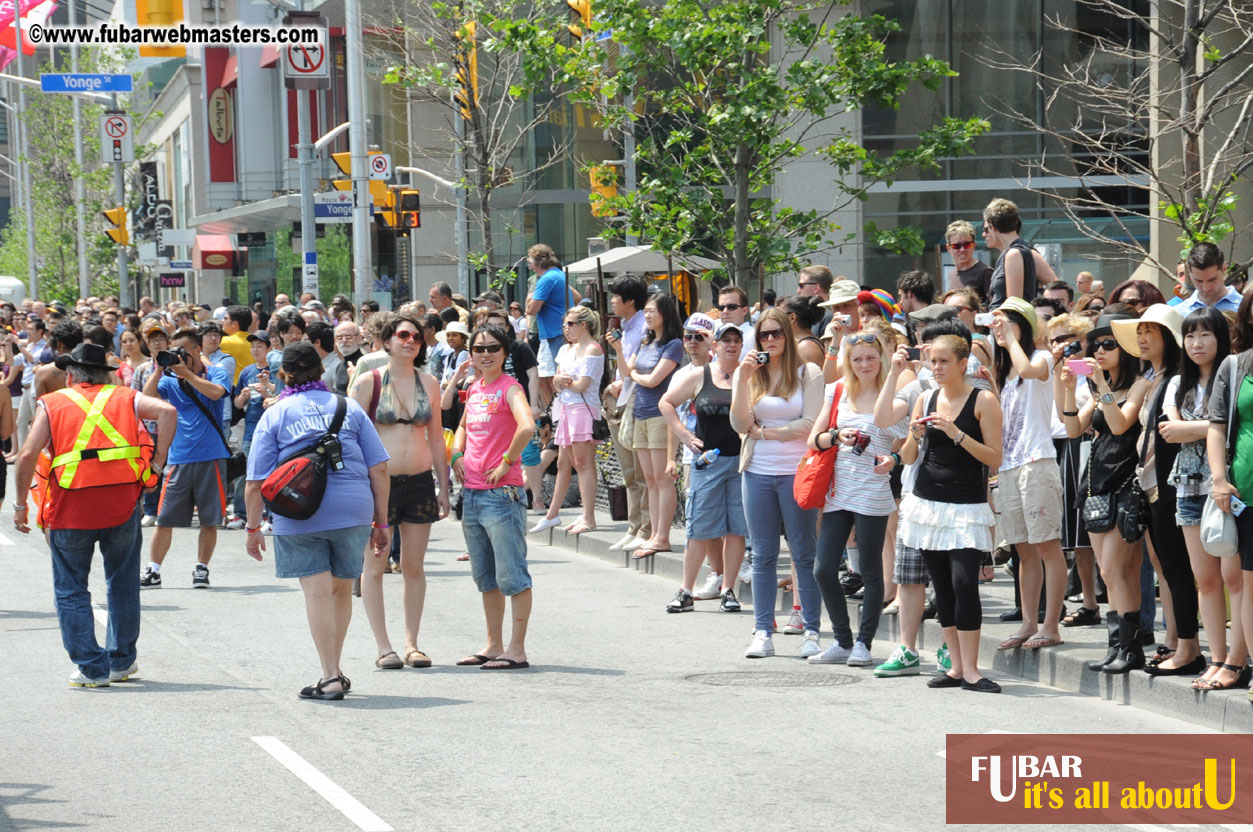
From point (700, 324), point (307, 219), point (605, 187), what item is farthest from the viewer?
point (307, 219)

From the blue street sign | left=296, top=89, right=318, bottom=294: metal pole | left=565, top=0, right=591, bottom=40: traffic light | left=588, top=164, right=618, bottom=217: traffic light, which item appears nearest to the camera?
left=588, top=164, right=618, bottom=217: traffic light

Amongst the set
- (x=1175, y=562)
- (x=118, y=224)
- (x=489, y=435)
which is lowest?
(x=1175, y=562)

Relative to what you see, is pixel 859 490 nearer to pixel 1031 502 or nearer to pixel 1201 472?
pixel 1031 502

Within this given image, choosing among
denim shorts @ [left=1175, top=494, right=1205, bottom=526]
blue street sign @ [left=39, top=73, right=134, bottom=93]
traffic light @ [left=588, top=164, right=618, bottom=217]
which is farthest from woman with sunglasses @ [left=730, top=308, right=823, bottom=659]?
blue street sign @ [left=39, top=73, right=134, bottom=93]

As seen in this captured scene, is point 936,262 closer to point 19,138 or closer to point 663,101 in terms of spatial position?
point 663,101

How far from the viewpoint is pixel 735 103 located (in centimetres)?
1480

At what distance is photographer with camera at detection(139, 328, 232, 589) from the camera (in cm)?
1283

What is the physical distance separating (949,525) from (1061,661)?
1043 mm

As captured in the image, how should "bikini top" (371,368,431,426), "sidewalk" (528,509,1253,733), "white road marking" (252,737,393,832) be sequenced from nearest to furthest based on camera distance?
1. "white road marking" (252,737,393,832)
2. "sidewalk" (528,509,1253,733)
3. "bikini top" (371,368,431,426)

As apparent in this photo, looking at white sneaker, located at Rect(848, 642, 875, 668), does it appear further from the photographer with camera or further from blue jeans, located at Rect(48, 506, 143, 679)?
the photographer with camera

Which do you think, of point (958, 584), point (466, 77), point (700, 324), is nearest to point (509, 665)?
point (958, 584)

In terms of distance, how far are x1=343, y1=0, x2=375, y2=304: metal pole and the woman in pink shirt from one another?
16.5 m

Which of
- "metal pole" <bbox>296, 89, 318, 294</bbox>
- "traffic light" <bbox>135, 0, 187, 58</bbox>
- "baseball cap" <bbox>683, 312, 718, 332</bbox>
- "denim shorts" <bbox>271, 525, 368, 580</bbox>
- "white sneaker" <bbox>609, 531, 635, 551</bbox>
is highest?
"traffic light" <bbox>135, 0, 187, 58</bbox>

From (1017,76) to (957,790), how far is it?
23.2 metres
